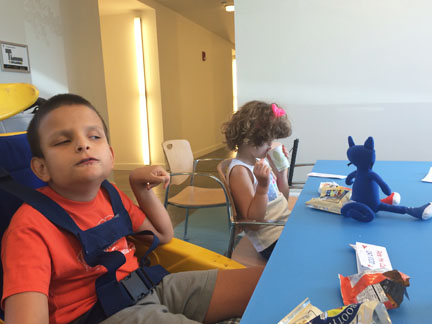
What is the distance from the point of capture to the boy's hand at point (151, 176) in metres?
1.08

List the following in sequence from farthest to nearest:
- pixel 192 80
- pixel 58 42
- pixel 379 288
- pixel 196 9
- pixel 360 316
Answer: pixel 192 80, pixel 196 9, pixel 58 42, pixel 379 288, pixel 360 316

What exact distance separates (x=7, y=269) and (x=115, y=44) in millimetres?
6138

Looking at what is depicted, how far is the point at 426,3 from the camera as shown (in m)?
2.78

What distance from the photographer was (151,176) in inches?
43.5

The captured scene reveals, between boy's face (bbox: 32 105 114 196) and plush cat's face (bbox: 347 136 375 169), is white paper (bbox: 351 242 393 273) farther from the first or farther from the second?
boy's face (bbox: 32 105 114 196)

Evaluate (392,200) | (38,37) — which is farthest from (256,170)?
(38,37)

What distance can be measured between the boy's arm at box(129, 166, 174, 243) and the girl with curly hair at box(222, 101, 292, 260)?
0.40m

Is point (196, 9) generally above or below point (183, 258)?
above

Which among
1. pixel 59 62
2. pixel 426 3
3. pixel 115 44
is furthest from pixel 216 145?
pixel 426 3

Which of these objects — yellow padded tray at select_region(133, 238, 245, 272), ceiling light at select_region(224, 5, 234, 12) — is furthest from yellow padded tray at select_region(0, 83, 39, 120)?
ceiling light at select_region(224, 5, 234, 12)

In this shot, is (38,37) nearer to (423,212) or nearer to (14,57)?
(14,57)

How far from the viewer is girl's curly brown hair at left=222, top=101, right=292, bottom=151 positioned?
161 centimetres

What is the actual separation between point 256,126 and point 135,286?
3.16ft

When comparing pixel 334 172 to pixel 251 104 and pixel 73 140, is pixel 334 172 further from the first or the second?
pixel 73 140
